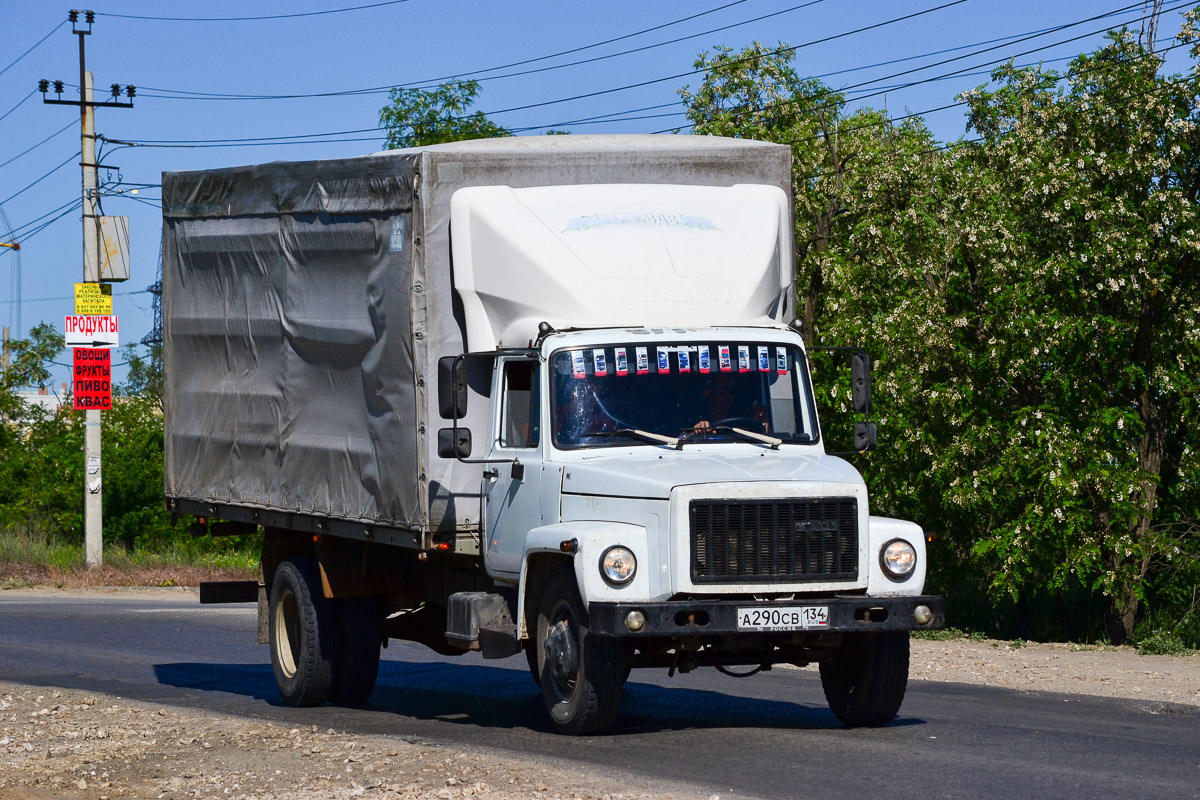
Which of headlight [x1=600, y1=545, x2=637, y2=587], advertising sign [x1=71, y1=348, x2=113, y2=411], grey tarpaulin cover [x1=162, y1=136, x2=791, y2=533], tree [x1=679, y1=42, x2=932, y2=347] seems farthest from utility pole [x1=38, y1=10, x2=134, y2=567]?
headlight [x1=600, y1=545, x2=637, y2=587]

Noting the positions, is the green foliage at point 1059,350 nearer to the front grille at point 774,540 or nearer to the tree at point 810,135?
the tree at point 810,135

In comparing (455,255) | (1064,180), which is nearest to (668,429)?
(455,255)

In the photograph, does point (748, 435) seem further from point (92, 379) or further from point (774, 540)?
point (92, 379)

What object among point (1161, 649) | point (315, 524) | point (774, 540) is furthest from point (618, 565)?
point (1161, 649)

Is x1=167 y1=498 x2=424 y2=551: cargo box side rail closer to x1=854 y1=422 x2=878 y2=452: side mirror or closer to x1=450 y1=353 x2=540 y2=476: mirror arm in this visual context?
x1=450 y1=353 x2=540 y2=476: mirror arm

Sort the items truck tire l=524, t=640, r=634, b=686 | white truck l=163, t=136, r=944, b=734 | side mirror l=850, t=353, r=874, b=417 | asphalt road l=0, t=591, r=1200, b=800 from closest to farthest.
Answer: asphalt road l=0, t=591, r=1200, b=800, white truck l=163, t=136, r=944, b=734, truck tire l=524, t=640, r=634, b=686, side mirror l=850, t=353, r=874, b=417

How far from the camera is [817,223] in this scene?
34.5 meters

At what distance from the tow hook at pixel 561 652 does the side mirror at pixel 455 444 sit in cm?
124

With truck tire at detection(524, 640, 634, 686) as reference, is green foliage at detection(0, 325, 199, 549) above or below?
above

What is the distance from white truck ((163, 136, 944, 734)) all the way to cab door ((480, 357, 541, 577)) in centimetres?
2

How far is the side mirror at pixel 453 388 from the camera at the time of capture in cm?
1021

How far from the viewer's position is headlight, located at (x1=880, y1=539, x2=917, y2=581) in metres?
9.78

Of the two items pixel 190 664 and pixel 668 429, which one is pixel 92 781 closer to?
pixel 668 429

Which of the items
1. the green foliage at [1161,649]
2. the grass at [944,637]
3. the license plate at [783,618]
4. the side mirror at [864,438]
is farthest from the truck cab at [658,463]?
the grass at [944,637]
